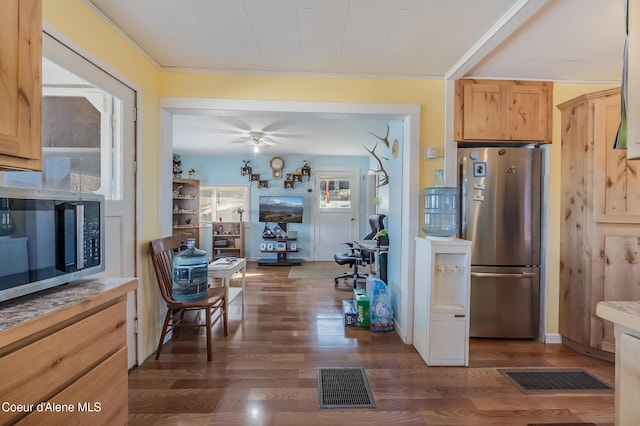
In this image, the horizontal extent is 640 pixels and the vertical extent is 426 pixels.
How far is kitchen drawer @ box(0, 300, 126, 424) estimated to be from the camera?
747 millimetres

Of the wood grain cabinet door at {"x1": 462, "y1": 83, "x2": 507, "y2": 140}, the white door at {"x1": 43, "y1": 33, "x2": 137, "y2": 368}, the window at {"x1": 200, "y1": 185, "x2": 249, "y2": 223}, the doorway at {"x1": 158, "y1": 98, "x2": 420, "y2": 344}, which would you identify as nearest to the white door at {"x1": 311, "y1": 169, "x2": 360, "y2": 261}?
the window at {"x1": 200, "y1": 185, "x2": 249, "y2": 223}

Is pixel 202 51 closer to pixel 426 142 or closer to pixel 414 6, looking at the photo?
pixel 414 6

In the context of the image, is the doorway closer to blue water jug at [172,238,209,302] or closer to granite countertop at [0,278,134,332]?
blue water jug at [172,238,209,302]

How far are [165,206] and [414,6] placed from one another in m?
2.38

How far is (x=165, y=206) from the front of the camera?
2.54 m

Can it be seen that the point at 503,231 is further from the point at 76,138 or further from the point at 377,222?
the point at 76,138

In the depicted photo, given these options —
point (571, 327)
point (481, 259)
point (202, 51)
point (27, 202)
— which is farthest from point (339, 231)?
point (27, 202)

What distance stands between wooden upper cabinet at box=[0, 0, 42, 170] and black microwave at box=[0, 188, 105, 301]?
0.12 meters

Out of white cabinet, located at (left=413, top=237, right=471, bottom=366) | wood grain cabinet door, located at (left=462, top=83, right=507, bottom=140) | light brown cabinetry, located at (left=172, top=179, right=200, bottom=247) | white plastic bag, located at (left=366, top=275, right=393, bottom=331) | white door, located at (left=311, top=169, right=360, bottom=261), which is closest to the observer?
white cabinet, located at (left=413, top=237, right=471, bottom=366)

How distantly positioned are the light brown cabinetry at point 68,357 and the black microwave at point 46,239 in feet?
0.22

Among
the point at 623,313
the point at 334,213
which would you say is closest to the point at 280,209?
the point at 334,213

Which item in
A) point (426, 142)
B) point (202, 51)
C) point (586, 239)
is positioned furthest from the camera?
point (426, 142)

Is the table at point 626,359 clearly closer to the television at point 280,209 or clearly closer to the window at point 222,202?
the television at point 280,209

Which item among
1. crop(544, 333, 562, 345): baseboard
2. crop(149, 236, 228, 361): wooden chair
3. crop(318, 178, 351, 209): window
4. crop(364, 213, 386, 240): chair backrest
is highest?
crop(318, 178, 351, 209): window
